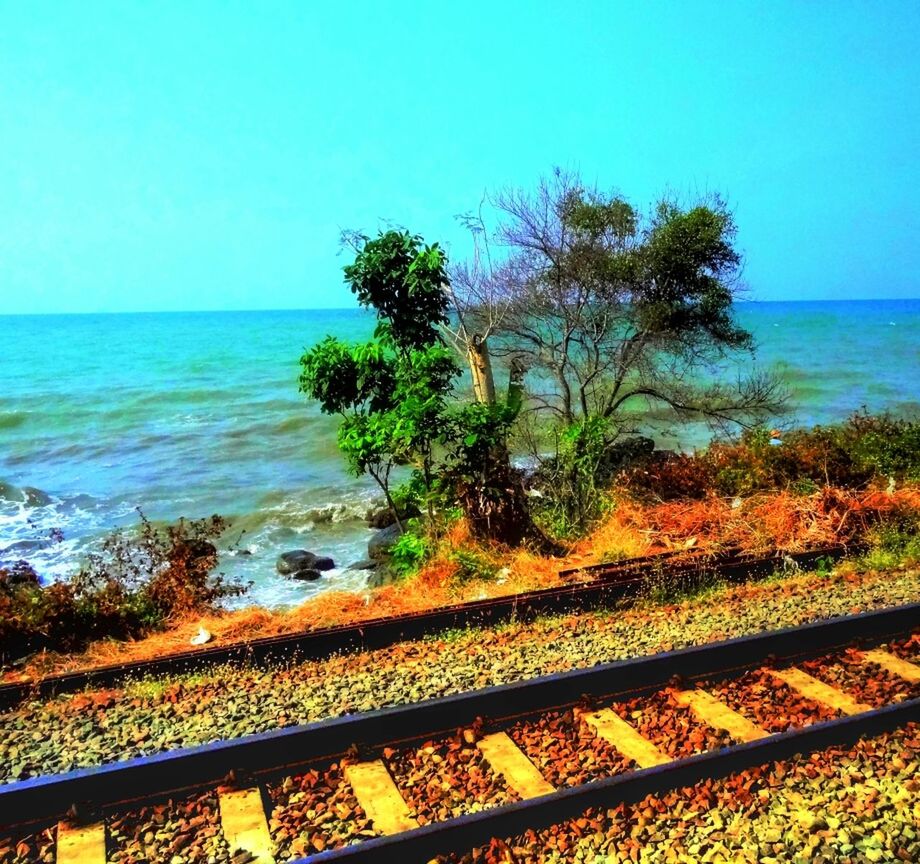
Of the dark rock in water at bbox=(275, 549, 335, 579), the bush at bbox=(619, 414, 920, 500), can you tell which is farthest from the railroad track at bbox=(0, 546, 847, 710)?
the dark rock in water at bbox=(275, 549, 335, 579)

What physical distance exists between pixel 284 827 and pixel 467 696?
1.34 m

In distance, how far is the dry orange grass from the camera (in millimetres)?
7336

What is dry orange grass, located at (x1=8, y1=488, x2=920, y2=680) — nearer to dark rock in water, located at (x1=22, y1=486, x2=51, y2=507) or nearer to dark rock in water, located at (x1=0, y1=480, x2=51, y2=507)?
dark rock in water, located at (x1=22, y1=486, x2=51, y2=507)

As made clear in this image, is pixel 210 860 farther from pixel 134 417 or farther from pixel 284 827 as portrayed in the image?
pixel 134 417

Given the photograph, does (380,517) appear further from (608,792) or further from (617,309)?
(608,792)

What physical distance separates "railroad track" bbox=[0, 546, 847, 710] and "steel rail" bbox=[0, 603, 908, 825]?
189 centimetres

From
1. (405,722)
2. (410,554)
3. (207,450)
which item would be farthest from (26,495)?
(405,722)

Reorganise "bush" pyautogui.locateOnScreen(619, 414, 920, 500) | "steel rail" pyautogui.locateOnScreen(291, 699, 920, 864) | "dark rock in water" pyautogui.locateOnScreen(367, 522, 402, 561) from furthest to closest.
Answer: "dark rock in water" pyautogui.locateOnScreen(367, 522, 402, 561)
"bush" pyautogui.locateOnScreen(619, 414, 920, 500)
"steel rail" pyautogui.locateOnScreen(291, 699, 920, 864)

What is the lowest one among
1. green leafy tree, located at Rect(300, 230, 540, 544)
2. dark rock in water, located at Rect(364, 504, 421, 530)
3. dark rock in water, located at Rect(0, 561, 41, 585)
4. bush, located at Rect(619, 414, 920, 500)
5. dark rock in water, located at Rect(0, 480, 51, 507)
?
dark rock in water, located at Rect(0, 480, 51, 507)

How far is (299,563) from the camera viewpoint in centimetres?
1362

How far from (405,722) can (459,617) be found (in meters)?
2.44

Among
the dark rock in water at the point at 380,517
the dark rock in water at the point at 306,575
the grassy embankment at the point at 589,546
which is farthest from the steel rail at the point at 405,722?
the dark rock in water at the point at 380,517

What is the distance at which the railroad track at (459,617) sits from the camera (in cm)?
596

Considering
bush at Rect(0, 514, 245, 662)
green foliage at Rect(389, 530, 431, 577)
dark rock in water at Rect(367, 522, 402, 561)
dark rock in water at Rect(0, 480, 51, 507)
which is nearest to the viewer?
bush at Rect(0, 514, 245, 662)
